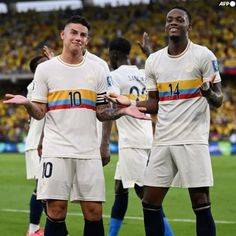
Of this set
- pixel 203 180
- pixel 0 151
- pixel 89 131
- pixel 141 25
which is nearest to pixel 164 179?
pixel 203 180

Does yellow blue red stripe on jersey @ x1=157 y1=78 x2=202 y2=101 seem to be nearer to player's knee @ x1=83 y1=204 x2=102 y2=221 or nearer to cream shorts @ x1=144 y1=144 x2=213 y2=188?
cream shorts @ x1=144 y1=144 x2=213 y2=188

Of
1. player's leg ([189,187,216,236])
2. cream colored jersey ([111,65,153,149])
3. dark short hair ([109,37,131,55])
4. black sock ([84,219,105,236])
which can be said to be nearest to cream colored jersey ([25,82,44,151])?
cream colored jersey ([111,65,153,149])

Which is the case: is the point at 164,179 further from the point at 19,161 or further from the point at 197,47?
the point at 19,161

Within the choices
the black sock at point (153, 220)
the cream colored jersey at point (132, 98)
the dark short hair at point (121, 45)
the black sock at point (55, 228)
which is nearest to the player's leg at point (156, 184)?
the black sock at point (153, 220)

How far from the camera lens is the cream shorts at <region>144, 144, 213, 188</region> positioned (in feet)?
21.2

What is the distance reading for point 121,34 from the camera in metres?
38.8

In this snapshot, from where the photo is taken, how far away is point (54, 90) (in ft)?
20.5

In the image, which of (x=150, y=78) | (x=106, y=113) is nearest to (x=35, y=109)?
(x=106, y=113)

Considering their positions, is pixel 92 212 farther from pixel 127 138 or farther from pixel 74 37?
→ pixel 127 138

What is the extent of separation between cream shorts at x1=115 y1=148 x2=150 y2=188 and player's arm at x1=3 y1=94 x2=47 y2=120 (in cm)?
233

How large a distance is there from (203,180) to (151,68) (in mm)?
1190

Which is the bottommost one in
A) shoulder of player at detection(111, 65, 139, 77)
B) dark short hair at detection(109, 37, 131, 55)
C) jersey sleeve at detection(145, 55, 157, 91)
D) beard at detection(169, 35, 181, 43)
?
jersey sleeve at detection(145, 55, 157, 91)

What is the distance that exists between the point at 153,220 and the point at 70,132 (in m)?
1.22

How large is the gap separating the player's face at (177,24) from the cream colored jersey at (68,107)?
2.75ft
